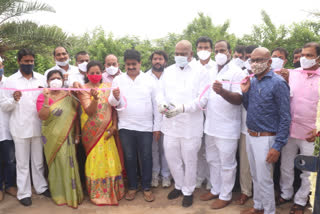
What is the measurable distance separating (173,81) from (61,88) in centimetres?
161

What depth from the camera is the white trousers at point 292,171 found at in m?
3.60

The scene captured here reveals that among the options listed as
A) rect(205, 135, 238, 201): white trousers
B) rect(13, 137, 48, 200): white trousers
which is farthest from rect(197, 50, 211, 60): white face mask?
rect(13, 137, 48, 200): white trousers

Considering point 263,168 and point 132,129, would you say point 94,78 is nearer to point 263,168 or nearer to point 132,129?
A: point 132,129

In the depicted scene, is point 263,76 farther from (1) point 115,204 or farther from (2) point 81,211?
(2) point 81,211

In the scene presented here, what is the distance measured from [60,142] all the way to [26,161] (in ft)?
2.05

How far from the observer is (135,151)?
4383 mm

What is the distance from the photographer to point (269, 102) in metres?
3.31

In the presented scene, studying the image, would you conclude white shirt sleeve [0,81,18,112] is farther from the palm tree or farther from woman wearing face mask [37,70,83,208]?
the palm tree

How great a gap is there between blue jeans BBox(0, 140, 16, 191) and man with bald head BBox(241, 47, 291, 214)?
352cm

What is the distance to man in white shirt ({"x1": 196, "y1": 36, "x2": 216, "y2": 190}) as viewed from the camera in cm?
445

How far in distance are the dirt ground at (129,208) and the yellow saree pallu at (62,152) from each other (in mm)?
137

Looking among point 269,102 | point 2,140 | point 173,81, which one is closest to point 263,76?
point 269,102

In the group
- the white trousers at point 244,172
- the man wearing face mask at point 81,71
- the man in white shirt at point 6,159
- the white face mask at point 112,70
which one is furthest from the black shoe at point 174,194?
the man in white shirt at point 6,159

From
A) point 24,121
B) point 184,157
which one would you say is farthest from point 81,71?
point 184,157
